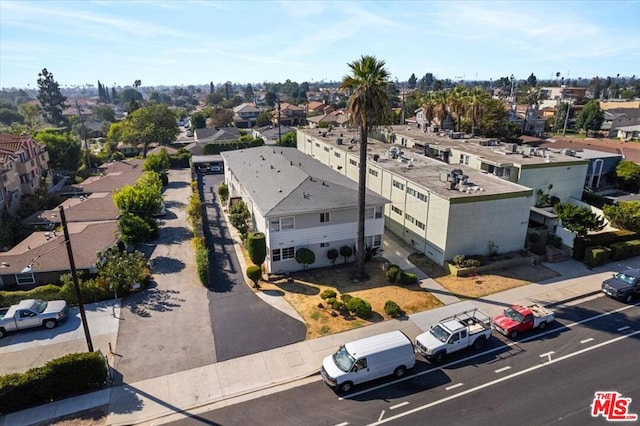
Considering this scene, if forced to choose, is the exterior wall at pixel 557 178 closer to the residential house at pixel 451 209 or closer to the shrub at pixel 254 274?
the residential house at pixel 451 209

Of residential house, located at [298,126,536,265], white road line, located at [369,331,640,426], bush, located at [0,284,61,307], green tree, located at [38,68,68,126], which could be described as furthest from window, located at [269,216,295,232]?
green tree, located at [38,68,68,126]

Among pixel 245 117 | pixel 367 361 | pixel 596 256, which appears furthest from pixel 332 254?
pixel 245 117

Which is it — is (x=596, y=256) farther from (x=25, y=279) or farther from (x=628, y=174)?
(x=25, y=279)

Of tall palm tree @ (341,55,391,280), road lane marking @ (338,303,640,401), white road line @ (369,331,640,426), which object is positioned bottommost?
road lane marking @ (338,303,640,401)

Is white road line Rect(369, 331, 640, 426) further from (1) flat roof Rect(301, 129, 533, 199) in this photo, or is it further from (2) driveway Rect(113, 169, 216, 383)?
(1) flat roof Rect(301, 129, 533, 199)

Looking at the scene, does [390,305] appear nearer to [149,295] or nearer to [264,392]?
[264,392]

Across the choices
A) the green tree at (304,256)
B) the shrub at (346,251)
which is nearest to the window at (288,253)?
the green tree at (304,256)

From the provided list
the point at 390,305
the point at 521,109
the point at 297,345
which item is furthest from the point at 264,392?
the point at 521,109
